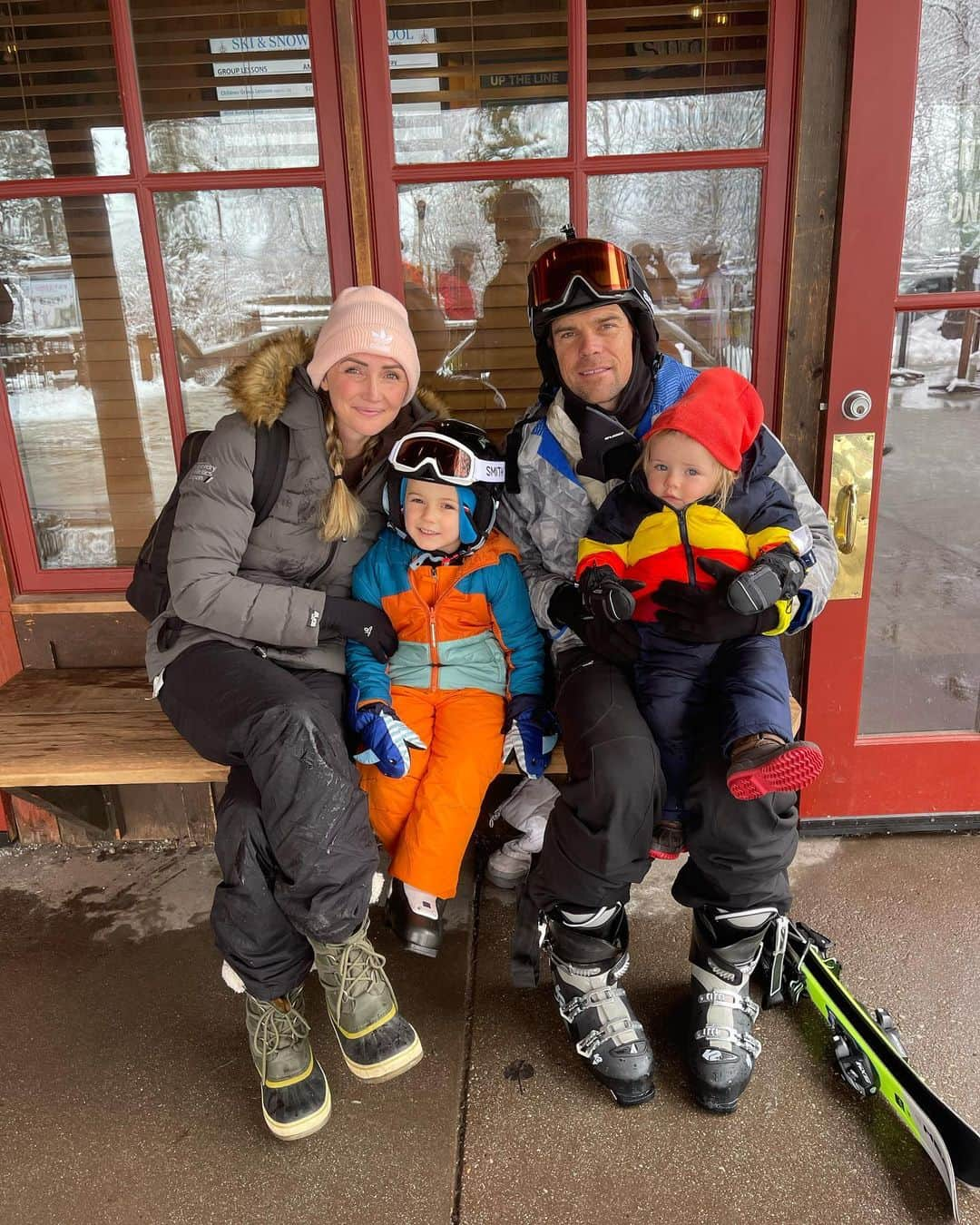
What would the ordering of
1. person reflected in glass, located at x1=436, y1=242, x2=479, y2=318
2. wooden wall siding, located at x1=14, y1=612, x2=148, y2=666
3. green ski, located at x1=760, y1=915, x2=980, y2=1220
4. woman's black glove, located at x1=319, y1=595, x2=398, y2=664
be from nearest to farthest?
1. green ski, located at x1=760, y1=915, x2=980, y2=1220
2. woman's black glove, located at x1=319, y1=595, x2=398, y2=664
3. person reflected in glass, located at x1=436, y1=242, x2=479, y2=318
4. wooden wall siding, located at x1=14, y1=612, x2=148, y2=666

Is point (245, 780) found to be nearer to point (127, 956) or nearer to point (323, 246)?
point (127, 956)

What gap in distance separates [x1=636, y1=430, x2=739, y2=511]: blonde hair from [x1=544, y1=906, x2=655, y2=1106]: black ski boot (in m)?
0.93

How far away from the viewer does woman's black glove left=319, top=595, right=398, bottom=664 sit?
2.20 m

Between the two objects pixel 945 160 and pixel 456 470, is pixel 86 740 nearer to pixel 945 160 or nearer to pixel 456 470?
pixel 456 470

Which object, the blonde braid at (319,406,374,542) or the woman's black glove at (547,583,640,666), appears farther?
the blonde braid at (319,406,374,542)

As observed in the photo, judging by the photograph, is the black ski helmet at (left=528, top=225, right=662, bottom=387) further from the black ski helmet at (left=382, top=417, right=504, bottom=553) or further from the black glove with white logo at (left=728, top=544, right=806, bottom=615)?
the black glove with white logo at (left=728, top=544, right=806, bottom=615)

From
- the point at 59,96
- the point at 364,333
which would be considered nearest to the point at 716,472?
the point at 364,333

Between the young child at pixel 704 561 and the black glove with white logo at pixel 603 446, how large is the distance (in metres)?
0.10

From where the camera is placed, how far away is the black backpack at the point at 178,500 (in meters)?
2.14

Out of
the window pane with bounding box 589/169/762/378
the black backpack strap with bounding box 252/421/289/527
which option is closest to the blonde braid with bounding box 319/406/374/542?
the black backpack strap with bounding box 252/421/289/527

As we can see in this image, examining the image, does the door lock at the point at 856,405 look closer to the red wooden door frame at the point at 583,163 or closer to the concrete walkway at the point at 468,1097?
the red wooden door frame at the point at 583,163

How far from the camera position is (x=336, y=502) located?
2.21 metres

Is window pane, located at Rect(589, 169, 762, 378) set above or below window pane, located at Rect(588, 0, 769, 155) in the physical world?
below

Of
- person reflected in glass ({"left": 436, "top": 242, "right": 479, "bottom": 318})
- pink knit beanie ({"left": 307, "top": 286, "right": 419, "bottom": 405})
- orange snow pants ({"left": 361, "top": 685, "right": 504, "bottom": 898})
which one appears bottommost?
orange snow pants ({"left": 361, "top": 685, "right": 504, "bottom": 898})
